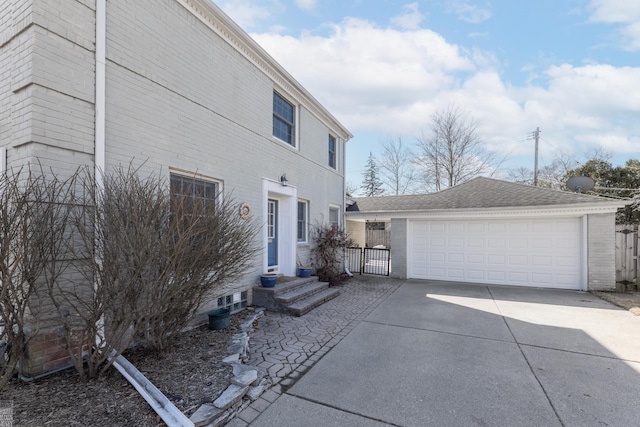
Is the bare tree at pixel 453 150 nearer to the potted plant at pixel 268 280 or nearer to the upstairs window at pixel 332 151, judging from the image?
the upstairs window at pixel 332 151

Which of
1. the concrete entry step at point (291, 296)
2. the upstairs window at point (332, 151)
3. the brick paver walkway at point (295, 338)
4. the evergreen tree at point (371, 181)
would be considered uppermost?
the evergreen tree at point (371, 181)

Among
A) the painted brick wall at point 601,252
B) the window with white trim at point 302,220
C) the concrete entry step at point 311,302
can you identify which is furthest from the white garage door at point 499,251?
the concrete entry step at point 311,302

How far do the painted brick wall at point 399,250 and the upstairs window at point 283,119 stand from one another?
5.15 meters

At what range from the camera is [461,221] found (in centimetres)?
1035

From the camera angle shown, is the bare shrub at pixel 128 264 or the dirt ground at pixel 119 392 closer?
the dirt ground at pixel 119 392

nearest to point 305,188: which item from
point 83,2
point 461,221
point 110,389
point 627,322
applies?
point 461,221

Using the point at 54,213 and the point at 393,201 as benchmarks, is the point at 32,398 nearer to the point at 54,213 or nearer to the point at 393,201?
the point at 54,213

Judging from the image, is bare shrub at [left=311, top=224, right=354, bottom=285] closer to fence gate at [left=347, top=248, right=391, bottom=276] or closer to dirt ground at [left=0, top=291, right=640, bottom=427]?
fence gate at [left=347, top=248, right=391, bottom=276]

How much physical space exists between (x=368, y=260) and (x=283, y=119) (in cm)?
711

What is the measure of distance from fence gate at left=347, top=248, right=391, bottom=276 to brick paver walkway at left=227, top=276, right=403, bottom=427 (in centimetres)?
404

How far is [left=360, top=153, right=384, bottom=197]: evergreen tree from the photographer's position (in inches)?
1310

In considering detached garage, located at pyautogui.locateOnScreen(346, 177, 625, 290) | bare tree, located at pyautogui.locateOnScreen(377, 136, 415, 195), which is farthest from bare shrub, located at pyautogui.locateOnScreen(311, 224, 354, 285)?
bare tree, located at pyautogui.locateOnScreen(377, 136, 415, 195)

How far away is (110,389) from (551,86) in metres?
16.5

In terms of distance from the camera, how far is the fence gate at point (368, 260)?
1207 cm
